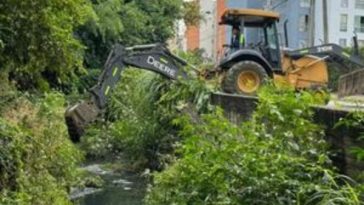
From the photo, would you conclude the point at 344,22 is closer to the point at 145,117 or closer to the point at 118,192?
the point at 145,117

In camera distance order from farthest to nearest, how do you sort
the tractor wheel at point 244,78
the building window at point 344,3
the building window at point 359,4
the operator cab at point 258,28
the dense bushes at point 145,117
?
the building window at point 359,4, the building window at point 344,3, the operator cab at point 258,28, the tractor wheel at point 244,78, the dense bushes at point 145,117

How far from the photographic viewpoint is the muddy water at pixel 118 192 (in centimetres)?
1225

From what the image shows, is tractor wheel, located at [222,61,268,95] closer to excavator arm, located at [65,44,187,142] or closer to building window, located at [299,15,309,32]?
excavator arm, located at [65,44,187,142]

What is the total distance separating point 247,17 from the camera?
15.7 meters

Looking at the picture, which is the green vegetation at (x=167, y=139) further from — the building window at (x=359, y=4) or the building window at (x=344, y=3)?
the building window at (x=359, y=4)

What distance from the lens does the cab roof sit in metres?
15.4

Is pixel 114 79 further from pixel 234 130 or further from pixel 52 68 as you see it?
pixel 234 130

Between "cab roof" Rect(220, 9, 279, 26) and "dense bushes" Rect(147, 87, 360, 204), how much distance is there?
8.32 metres

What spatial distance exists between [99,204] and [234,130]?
5.88 metres

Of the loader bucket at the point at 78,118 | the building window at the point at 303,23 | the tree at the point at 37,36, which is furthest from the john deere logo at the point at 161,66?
the building window at the point at 303,23

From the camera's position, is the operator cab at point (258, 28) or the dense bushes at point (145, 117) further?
the operator cab at point (258, 28)

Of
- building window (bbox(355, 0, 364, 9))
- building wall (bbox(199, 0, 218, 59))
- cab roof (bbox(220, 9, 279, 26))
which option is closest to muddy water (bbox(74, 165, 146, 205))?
cab roof (bbox(220, 9, 279, 26))

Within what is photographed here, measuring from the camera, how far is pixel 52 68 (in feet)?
30.9

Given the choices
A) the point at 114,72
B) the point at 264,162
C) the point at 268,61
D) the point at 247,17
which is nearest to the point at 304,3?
the point at 268,61
